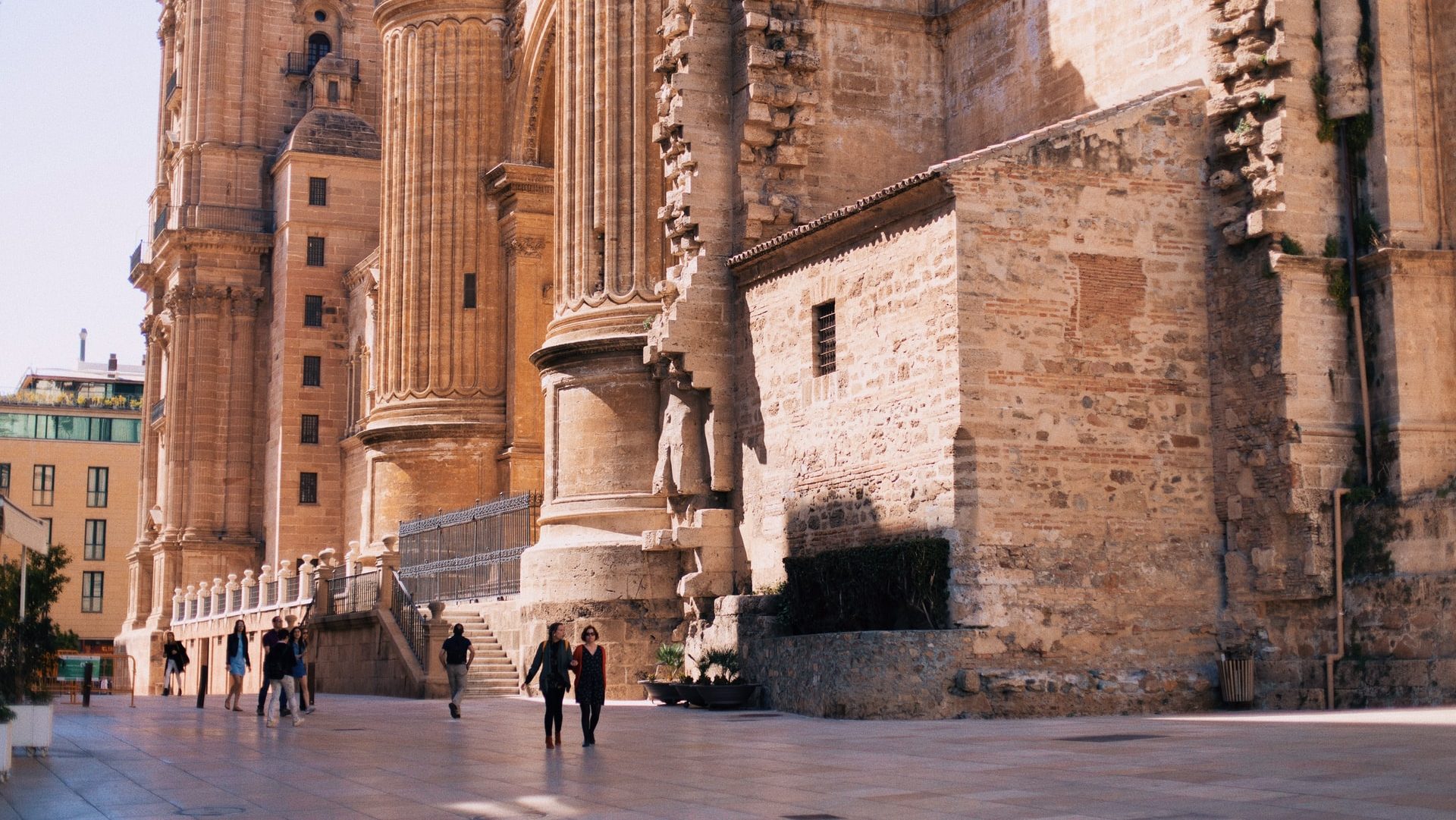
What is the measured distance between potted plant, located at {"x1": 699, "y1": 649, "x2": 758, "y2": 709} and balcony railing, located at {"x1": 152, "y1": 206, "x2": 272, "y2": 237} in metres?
40.7

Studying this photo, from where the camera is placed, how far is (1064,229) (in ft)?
65.3

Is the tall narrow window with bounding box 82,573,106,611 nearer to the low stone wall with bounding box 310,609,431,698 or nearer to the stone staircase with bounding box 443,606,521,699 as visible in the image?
the low stone wall with bounding box 310,609,431,698

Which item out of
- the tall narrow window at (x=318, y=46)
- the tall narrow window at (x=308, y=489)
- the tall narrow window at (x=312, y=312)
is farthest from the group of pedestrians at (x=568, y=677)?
the tall narrow window at (x=318, y=46)

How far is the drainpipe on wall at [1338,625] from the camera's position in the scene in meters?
18.7

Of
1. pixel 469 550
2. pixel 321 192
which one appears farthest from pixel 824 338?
pixel 321 192

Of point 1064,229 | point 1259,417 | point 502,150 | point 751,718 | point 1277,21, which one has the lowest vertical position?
point 751,718

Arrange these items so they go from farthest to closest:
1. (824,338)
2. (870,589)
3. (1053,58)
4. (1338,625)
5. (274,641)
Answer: (1053,58), (824,338), (274,641), (870,589), (1338,625)

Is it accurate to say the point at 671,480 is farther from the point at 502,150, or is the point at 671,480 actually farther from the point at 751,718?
the point at 502,150

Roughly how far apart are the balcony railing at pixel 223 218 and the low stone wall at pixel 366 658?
88.2 ft

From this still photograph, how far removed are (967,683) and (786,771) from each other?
5699mm

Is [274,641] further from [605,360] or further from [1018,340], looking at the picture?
[1018,340]

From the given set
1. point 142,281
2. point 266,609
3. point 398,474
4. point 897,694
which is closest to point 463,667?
point 897,694

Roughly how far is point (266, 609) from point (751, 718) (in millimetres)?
24275

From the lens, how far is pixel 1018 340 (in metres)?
19.5
